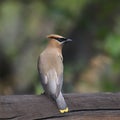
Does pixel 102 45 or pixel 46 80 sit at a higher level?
pixel 46 80

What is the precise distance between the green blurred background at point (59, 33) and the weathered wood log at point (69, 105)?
3.63 metres

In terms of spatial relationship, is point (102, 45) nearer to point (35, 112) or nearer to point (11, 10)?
point (11, 10)

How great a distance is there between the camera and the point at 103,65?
24.9 feet

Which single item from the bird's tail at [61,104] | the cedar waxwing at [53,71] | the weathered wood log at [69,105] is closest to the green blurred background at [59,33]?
the cedar waxwing at [53,71]

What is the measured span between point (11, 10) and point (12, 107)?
5.40 m

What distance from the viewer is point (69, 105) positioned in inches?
158

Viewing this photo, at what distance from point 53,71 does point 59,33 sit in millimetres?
4166

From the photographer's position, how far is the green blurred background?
8047mm

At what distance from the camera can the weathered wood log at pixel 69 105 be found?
12.7 feet

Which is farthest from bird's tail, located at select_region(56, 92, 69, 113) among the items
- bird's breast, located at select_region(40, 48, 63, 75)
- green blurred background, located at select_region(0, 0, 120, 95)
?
green blurred background, located at select_region(0, 0, 120, 95)

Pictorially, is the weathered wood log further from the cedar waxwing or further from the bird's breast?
the bird's breast

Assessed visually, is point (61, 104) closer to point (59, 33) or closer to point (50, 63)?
point (50, 63)

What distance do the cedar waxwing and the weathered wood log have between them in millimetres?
50

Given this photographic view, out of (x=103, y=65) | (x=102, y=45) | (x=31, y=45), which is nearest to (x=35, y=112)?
(x=103, y=65)
